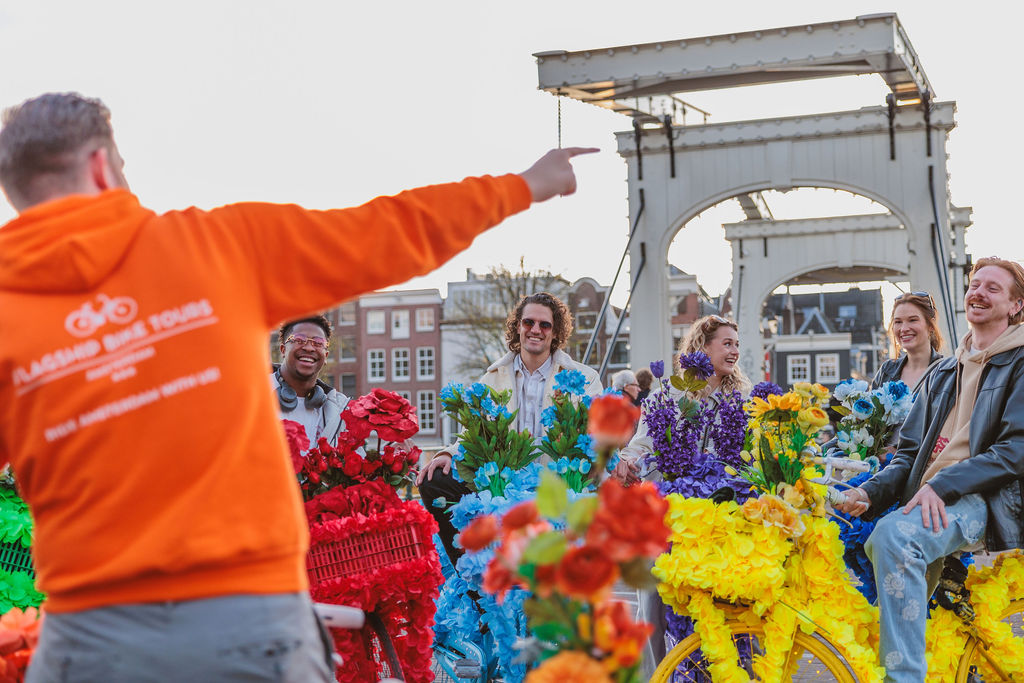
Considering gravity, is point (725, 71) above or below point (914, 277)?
above

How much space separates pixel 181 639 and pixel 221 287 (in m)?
0.56

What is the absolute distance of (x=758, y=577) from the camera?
3.87 metres

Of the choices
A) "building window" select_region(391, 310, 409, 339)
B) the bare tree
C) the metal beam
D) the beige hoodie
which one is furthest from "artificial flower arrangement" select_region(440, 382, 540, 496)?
"building window" select_region(391, 310, 409, 339)

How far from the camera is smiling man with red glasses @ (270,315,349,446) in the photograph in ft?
17.4

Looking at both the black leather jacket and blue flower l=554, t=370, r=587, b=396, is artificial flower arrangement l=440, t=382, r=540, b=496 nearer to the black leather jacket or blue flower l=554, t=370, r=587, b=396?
blue flower l=554, t=370, r=587, b=396

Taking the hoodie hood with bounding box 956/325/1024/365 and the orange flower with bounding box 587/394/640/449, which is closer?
the orange flower with bounding box 587/394/640/449

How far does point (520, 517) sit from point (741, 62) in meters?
10.1

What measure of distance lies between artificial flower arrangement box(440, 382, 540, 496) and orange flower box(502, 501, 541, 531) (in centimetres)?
295

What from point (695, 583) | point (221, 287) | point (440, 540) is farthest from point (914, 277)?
point (221, 287)

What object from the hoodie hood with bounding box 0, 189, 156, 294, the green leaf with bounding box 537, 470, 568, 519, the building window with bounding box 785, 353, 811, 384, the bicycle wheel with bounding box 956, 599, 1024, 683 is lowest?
the building window with bounding box 785, 353, 811, 384

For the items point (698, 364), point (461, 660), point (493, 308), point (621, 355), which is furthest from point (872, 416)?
point (621, 355)

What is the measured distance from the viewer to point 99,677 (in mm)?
1795

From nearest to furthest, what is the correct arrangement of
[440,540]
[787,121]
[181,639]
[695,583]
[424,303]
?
[181,639] → [695,583] → [440,540] → [787,121] → [424,303]

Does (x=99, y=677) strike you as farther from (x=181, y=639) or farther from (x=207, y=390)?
(x=207, y=390)
